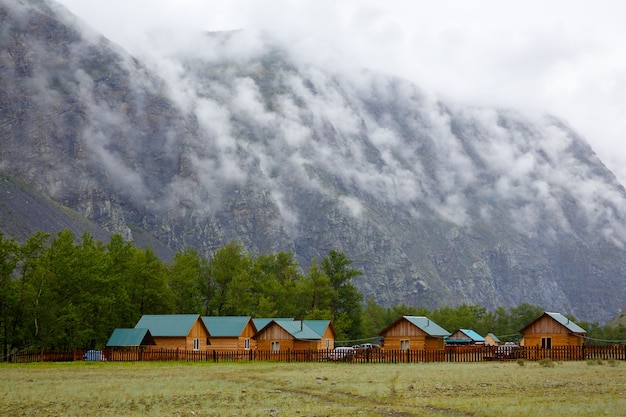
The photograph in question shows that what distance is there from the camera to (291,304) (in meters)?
104

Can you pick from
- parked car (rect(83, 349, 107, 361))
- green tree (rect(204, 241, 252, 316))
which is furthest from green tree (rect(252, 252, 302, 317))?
parked car (rect(83, 349, 107, 361))

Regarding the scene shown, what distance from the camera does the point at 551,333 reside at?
73000 millimetres

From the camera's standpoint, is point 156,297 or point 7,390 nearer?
point 7,390

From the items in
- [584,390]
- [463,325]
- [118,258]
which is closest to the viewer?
[584,390]

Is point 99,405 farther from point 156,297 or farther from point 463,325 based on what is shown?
point 463,325

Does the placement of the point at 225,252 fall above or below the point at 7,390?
above

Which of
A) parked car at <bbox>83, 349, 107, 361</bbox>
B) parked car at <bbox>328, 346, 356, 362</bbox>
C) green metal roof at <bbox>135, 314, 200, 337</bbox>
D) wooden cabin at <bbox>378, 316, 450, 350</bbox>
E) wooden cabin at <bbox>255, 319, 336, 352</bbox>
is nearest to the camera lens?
parked car at <bbox>328, 346, 356, 362</bbox>

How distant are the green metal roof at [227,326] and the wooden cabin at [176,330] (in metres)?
2.16

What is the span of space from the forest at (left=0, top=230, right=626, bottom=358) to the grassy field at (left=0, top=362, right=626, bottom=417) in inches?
1157

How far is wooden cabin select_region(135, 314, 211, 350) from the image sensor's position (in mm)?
71125

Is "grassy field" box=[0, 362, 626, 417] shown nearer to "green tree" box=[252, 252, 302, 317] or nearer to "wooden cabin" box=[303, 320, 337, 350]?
"wooden cabin" box=[303, 320, 337, 350]

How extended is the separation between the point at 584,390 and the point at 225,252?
7954 cm

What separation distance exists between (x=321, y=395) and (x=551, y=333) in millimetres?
51782

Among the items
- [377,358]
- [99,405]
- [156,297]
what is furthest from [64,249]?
[99,405]
